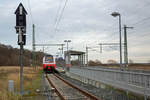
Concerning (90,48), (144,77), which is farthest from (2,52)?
(144,77)

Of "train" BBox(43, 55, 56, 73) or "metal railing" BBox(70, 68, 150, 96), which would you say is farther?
"train" BBox(43, 55, 56, 73)

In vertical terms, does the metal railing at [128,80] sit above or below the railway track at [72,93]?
above

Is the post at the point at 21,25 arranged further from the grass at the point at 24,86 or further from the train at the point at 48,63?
the train at the point at 48,63

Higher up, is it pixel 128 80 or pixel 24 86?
pixel 128 80

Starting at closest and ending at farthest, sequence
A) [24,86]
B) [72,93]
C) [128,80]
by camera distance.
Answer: [128,80] < [72,93] < [24,86]

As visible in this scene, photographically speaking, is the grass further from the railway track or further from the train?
the train

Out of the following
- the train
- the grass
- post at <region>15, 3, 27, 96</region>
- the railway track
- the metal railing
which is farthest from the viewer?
the train

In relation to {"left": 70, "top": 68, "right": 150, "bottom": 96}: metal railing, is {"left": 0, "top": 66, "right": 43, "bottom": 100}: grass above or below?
below

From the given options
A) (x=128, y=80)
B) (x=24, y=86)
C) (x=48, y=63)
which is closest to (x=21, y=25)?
(x=128, y=80)

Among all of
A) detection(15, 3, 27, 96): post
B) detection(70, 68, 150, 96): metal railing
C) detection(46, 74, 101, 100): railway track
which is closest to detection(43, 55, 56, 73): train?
detection(46, 74, 101, 100): railway track

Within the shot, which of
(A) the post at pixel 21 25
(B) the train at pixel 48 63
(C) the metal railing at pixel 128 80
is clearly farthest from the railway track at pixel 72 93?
(B) the train at pixel 48 63

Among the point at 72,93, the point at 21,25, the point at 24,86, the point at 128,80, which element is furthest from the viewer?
the point at 24,86

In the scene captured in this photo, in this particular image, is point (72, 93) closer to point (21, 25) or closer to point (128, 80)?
point (128, 80)

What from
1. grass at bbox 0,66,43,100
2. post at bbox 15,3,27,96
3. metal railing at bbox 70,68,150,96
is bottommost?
grass at bbox 0,66,43,100
